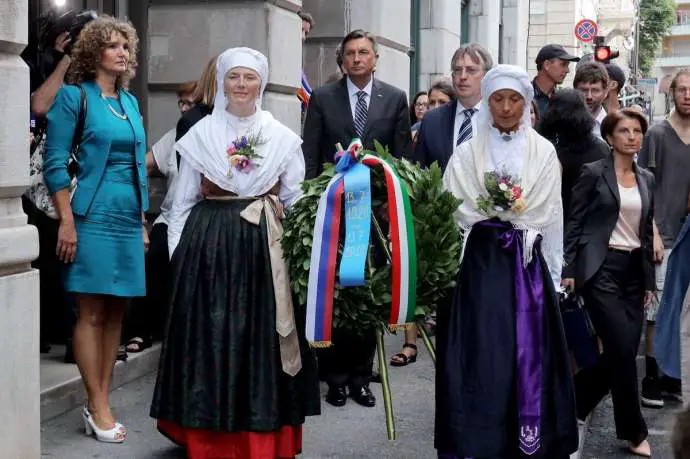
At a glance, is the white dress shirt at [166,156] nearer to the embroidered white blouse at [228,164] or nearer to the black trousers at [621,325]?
the embroidered white blouse at [228,164]

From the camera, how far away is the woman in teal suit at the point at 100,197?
5.88 m

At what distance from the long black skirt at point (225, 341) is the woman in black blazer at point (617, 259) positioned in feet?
6.27

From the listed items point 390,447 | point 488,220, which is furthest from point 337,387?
point 488,220

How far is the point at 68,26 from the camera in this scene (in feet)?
21.6

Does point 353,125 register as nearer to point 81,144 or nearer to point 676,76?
point 81,144

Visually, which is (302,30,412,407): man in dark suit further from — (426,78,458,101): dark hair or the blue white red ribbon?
(426,78,458,101): dark hair

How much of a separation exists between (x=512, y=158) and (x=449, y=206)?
0.52 metres

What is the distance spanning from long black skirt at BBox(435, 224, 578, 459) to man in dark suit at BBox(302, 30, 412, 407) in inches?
66.6

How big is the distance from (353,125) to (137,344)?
6.85 feet

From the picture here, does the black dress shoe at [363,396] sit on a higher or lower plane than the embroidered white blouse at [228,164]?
lower

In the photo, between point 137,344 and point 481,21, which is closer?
point 137,344

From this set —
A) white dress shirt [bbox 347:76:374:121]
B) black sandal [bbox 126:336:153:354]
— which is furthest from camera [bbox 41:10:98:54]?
black sandal [bbox 126:336:153:354]

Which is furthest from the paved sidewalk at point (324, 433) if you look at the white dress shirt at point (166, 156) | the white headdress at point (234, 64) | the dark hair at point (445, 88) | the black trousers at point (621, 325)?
the dark hair at point (445, 88)

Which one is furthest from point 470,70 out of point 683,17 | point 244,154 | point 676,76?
point 683,17
